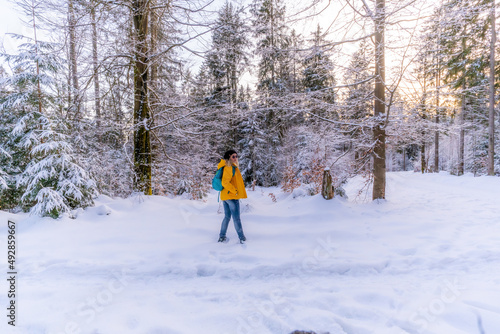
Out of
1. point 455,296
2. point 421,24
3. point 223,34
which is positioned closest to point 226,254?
point 455,296

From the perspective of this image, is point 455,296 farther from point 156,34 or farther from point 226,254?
point 156,34

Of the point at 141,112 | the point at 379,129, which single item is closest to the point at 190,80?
the point at 141,112

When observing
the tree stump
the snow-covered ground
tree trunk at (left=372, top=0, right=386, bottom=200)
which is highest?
tree trunk at (left=372, top=0, right=386, bottom=200)

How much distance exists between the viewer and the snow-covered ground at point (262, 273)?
2121 millimetres

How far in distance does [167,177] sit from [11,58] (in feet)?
19.0

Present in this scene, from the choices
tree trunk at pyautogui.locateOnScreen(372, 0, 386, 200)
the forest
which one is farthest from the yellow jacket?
tree trunk at pyautogui.locateOnScreen(372, 0, 386, 200)

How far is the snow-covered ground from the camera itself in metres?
2.12

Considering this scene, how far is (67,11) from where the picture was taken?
18.9ft

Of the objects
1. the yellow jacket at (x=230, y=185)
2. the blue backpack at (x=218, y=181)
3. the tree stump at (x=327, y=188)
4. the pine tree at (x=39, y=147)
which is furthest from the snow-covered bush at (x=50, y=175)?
the tree stump at (x=327, y=188)

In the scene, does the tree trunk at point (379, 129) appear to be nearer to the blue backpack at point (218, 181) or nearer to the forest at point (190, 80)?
the forest at point (190, 80)

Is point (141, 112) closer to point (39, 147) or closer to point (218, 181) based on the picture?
point (39, 147)

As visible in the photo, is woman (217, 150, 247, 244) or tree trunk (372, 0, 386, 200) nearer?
woman (217, 150, 247, 244)

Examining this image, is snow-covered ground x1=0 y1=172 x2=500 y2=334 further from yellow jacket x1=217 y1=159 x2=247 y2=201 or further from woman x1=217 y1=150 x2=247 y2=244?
yellow jacket x1=217 y1=159 x2=247 y2=201

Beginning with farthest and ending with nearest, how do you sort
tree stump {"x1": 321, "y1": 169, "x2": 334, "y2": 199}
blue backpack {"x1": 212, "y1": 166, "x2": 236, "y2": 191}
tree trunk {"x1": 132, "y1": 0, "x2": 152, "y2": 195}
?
tree trunk {"x1": 132, "y1": 0, "x2": 152, "y2": 195}, tree stump {"x1": 321, "y1": 169, "x2": 334, "y2": 199}, blue backpack {"x1": 212, "y1": 166, "x2": 236, "y2": 191}
